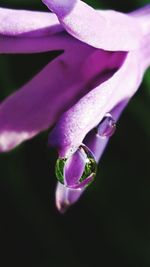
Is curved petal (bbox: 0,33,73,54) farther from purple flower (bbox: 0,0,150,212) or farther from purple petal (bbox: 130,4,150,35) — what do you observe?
purple petal (bbox: 130,4,150,35)

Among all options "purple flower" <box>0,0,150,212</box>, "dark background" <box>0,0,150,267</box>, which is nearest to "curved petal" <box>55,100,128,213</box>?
"purple flower" <box>0,0,150,212</box>

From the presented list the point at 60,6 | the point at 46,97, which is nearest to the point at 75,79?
the point at 46,97

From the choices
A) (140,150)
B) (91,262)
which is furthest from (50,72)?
(91,262)

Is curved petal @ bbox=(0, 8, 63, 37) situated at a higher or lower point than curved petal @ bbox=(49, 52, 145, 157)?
higher

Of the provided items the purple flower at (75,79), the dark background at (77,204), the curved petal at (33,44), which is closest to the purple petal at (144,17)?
the purple flower at (75,79)

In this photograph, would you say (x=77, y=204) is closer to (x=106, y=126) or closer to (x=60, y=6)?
(x=106, y=126)

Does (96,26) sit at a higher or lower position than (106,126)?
higher
